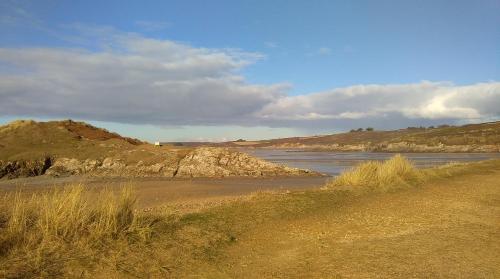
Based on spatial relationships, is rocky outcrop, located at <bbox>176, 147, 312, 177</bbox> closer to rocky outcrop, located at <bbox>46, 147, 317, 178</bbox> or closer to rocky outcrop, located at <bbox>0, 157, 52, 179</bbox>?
rocky outcrop, located at <bbox>46, 147, 317, 178</bbox>

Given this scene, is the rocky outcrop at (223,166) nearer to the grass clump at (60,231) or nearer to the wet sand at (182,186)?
the wet sand at (182,186)

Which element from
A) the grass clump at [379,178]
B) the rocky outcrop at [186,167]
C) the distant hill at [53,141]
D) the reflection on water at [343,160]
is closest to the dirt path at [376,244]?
the grass clump at [379,178]

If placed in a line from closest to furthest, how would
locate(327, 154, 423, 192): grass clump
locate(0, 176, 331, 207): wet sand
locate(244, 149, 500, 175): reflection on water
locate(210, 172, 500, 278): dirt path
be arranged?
locate(210, 172, 500, 278): dirt path < locate(327, 154, 423, 192): grass clump < locate(0, 176, 331, 207): wet sand < locate(244, 149, 500, 175): reflection on water

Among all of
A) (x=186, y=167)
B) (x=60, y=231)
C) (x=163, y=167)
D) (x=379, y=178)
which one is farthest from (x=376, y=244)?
(x=163, y=167)

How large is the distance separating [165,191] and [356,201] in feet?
25.5

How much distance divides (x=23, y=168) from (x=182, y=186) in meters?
9.07

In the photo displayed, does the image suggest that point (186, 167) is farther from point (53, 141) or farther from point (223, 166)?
point (53, 141)

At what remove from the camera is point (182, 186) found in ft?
64.1

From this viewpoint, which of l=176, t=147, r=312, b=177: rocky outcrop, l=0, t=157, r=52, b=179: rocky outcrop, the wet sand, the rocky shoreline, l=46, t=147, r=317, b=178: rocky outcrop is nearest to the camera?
the wet sand

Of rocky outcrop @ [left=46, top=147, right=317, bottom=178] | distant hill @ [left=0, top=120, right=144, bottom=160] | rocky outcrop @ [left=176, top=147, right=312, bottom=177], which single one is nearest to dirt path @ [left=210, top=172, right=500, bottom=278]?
rocky outcrop @ [left=176, top=147, right=312, bottom=177]

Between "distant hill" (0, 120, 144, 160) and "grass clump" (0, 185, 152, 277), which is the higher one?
"distant hill" (0, 120, 144, 160)

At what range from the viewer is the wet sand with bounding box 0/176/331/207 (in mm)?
15656

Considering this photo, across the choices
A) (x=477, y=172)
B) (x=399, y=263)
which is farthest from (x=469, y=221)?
(x=477, y=172)

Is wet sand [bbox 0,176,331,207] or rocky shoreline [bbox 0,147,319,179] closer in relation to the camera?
wet sand [bbox 0,176,331,207]
